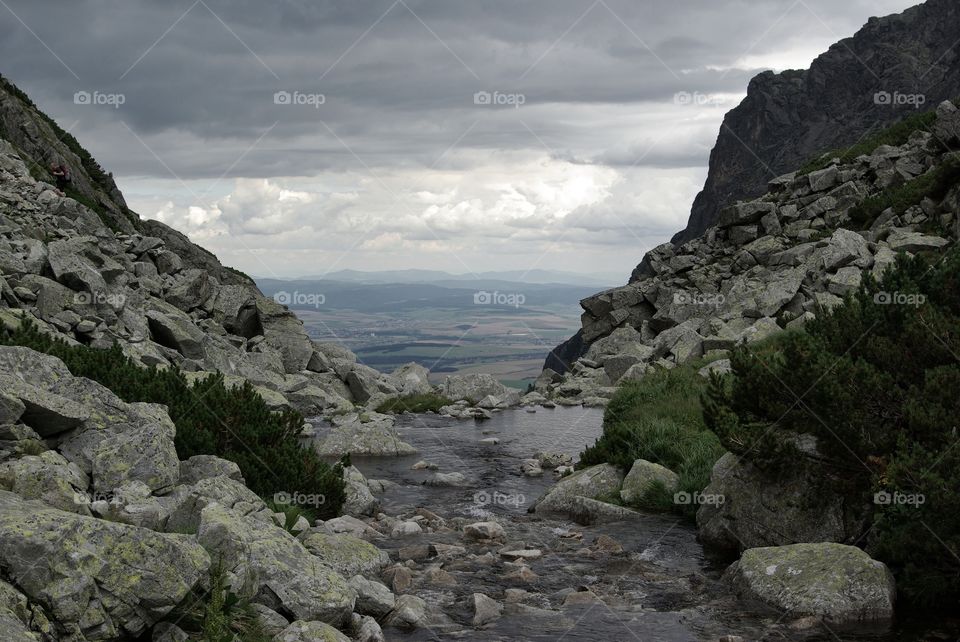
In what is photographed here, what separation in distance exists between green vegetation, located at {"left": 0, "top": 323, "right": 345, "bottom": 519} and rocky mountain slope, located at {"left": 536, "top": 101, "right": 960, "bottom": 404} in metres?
18.9

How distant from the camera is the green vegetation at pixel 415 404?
36312mm

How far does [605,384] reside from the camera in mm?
41281

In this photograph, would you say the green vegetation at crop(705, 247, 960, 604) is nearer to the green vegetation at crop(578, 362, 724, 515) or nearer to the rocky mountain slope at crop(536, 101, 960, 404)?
the green vegetation at crop(578, 362, 724, 515)

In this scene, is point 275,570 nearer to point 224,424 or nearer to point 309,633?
point 309,633

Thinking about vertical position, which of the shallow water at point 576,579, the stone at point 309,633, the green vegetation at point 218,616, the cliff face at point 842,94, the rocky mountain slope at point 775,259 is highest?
the cliff face at point 842,94

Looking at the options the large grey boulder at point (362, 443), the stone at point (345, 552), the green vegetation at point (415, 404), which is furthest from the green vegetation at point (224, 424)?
the green vegetation at point (415, 404)

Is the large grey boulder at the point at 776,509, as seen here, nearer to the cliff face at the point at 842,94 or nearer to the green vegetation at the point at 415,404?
the green vegetation at the point at 415,404

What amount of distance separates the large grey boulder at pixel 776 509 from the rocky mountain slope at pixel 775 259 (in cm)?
1697

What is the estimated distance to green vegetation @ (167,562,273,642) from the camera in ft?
26.6

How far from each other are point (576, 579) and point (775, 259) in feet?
122

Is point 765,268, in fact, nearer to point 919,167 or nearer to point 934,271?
point 919,167

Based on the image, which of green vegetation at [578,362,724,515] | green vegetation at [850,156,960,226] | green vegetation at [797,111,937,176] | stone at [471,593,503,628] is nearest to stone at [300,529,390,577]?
stone at [471,593,503,628]

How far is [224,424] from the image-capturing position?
15852mm

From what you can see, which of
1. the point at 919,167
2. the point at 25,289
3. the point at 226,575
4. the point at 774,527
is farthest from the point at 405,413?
the point at 919,167
